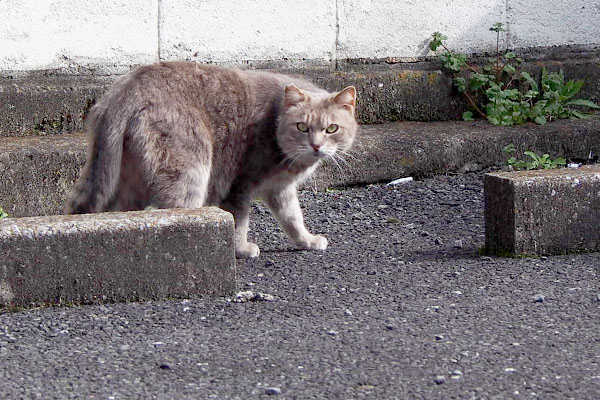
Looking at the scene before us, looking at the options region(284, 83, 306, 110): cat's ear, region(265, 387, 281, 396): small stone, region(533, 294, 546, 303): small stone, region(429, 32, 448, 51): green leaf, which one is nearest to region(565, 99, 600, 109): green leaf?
region(429, 32, 448, 51): green leaf

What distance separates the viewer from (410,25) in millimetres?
6383

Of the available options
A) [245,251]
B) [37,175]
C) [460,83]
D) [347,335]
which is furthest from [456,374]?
[460,83]

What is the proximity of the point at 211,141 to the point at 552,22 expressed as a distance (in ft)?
10.00

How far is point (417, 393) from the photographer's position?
294 centimetres

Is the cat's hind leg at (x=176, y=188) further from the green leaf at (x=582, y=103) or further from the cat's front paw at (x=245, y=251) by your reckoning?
the green leaf at (x=582, y=103)

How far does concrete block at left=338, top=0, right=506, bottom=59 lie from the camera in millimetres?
6277

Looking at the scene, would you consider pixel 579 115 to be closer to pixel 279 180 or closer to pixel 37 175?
pixel 279 180

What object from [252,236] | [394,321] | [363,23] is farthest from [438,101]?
[394,321]

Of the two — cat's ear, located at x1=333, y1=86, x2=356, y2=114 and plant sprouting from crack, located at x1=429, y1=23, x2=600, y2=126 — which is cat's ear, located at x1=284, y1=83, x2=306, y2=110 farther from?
plant sprouting from crack, located at x1=429, y1=23, x2=600, y2=126

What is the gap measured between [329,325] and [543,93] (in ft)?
11.7

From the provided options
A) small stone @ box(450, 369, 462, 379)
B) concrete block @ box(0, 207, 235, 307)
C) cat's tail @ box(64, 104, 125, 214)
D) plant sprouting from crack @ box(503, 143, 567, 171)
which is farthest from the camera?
plant sprouting from crack @ box(503, 143, 567, 171)

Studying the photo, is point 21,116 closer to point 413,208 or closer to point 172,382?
point 413,208

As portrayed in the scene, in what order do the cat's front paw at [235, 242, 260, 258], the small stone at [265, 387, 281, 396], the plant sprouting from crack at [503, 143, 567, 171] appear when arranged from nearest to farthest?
the small stone at [265, 387, 281, 396] < the cat's front paw at [235, 242, 260, 258] < the plant sprouting from crack at [503, 143, 567, 171]

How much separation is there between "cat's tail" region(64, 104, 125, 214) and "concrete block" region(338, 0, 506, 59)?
2.31 meters
